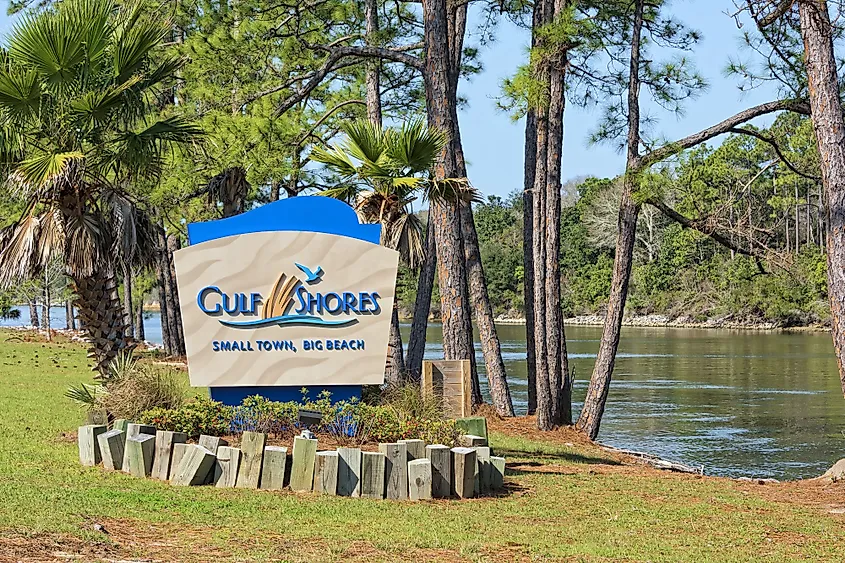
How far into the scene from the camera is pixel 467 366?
35.6 ft

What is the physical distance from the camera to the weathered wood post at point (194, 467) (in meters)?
8.47

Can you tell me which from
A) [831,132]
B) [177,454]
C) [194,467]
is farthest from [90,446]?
[831,132]

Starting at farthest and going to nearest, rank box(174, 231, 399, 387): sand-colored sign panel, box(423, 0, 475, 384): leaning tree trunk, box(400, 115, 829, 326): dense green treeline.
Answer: box(400, 115, 829, 326): dense green treeline → box(423, 0, 475, 384): leaning tree trunk → box(174, 231, 399, 387): sand-colored sign panel

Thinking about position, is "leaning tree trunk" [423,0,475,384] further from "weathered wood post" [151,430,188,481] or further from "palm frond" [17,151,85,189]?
"weathered wood post" [151,430,188,481]

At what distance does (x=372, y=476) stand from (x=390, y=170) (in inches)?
163

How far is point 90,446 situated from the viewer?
366 inches

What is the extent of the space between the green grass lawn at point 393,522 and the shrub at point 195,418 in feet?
2.51

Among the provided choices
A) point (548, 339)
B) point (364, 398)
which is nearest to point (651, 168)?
point (548, 339)

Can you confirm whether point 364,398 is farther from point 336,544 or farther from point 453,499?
point 336,544

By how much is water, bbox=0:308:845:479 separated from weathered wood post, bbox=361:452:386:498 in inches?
360

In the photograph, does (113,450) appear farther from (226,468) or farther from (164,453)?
(226,468)

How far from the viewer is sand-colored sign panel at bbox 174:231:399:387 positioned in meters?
10.0

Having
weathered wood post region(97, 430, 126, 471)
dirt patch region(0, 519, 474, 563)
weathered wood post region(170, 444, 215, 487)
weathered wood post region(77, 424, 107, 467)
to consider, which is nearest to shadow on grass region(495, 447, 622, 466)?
weathered wood post region(170, 444, 215, 487)

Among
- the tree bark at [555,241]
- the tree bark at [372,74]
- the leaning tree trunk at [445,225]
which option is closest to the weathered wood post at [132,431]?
the leaning tree trunk at [445,225]
